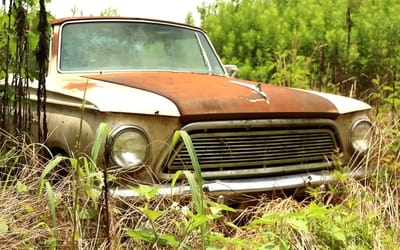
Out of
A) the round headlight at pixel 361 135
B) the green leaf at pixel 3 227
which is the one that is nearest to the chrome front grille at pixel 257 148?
the round headlight at pixel 361 135

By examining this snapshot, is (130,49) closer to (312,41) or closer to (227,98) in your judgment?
(227,98)

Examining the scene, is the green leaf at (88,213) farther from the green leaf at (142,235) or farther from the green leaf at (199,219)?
the green leaf at (199,219)

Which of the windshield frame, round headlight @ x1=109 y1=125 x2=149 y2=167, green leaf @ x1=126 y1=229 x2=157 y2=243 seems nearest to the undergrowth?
green leaf @ x1=126 y1=229 x2=157 y2=243

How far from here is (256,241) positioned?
326 centimetres

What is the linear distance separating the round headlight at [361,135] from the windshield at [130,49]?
4.46 ft

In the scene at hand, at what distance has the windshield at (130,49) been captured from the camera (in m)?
4.65

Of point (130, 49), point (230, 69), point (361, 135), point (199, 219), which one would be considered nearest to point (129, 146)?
point (199, 219)

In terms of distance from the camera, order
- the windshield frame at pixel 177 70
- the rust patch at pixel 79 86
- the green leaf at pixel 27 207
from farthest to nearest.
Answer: the windshield frame at pixel 177 70 → the rust patch at pixel 79 86 → the green leaf at pixel 27 207

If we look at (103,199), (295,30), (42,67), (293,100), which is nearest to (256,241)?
(103,199)

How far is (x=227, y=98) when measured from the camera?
3.81m

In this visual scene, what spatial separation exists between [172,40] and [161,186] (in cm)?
205

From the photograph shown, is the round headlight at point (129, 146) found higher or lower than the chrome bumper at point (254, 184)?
higher

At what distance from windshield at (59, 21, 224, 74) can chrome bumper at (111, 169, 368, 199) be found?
54.2 inches

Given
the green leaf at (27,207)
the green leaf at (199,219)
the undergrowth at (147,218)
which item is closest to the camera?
the green leaf at (199,219)
